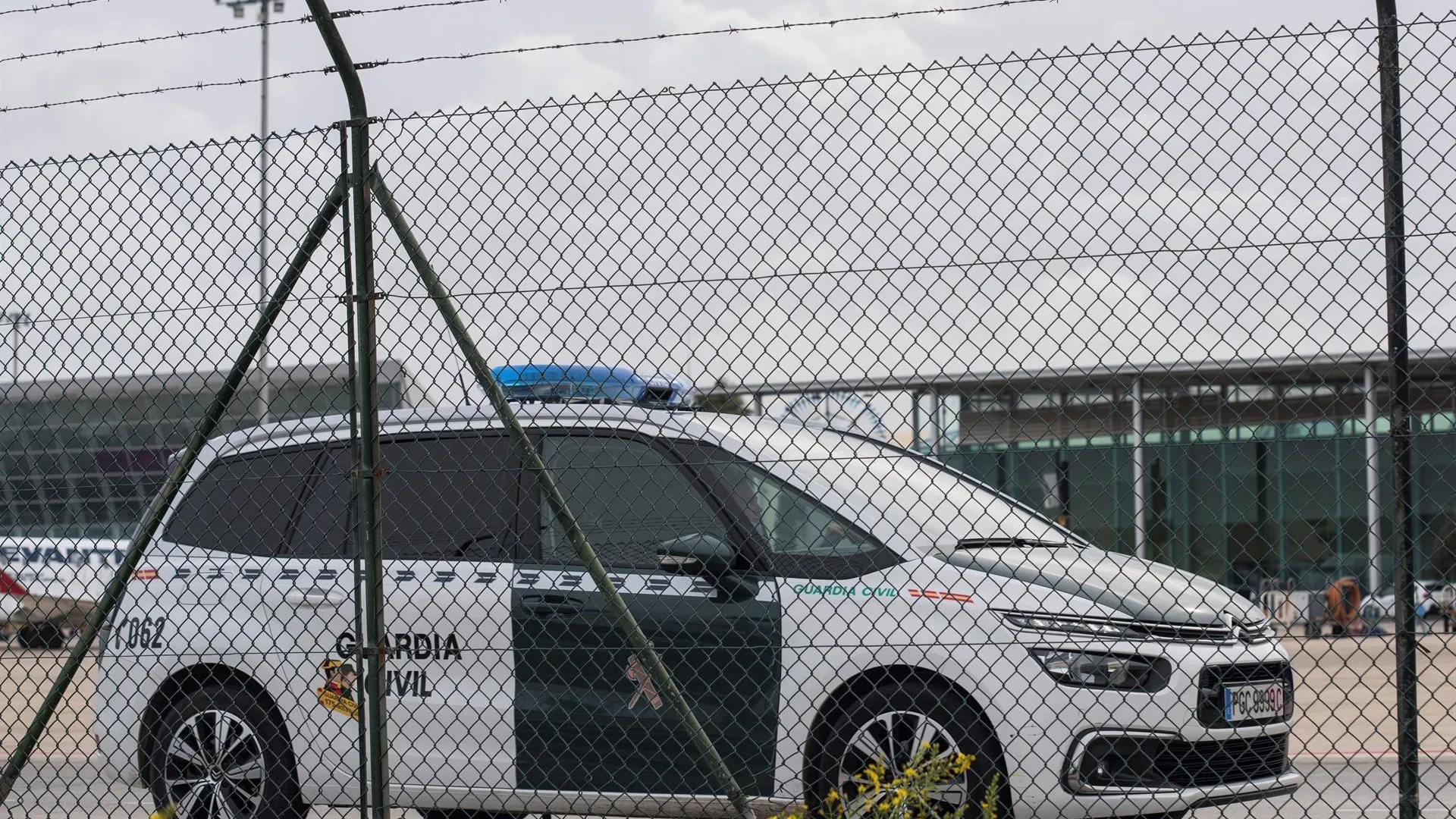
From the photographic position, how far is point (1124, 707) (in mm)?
4816

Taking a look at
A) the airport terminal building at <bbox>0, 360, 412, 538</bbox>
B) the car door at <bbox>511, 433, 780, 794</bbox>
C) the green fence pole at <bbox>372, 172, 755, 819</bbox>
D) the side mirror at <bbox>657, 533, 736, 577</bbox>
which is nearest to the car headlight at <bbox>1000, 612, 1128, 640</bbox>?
the car door at <bbox>511, 433, 780, 794</bbox>

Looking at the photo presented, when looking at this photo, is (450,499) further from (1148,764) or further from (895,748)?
(1148,764)

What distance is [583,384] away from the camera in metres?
5.17

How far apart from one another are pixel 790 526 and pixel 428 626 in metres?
1.31

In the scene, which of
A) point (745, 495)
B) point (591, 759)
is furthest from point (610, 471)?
point (591, 759)

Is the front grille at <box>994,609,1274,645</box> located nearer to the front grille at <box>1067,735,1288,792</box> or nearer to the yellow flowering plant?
the front grille at <box>1067,735,1288,792</box>

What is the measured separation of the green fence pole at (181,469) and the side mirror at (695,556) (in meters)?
1.41

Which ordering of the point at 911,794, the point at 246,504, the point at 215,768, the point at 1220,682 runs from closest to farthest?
the point at 911,794
the point at 1220,682
the point at 215,768
the point at 246,504

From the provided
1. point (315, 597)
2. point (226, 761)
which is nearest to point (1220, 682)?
point (315, 597)

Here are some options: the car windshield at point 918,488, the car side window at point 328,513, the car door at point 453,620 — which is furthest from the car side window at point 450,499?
the car windshield at point 918,488

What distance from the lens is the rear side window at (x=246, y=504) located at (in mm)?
5906

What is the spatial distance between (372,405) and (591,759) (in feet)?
4.97

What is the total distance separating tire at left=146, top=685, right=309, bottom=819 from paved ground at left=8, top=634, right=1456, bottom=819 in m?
0.16

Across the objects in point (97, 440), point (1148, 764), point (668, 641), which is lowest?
point (1148, 764)
